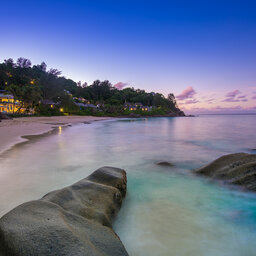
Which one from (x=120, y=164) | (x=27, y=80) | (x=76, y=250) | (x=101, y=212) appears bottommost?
(x=120, y=164)

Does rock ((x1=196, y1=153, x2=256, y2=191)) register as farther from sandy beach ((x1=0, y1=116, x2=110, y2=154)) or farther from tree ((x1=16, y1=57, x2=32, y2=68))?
tree ((x1=16, y1=57, x2=32, y2=68))

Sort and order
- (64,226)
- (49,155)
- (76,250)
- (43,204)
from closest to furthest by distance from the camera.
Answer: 1. (76,250)
2. (64,226)
3. (43,204)
4. (49,155)

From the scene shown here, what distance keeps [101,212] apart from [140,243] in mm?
756

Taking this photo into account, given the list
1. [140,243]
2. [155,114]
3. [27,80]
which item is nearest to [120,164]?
[140,243]

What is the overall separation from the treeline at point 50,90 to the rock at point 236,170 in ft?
153

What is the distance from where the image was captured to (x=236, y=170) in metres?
4.75

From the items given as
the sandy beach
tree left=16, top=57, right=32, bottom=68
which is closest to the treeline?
tree left=16, top=57, right=32, bottom=68

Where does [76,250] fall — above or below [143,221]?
above

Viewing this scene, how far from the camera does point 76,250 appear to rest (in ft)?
5.16

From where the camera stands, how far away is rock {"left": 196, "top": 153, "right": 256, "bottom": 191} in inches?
172

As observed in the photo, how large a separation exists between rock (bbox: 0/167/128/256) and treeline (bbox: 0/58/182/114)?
156ft

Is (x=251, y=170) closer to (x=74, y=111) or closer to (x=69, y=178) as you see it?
(x=69, y=178)

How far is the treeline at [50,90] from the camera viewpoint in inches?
1866

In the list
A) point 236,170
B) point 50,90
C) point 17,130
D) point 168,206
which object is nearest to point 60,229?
point 168,206
